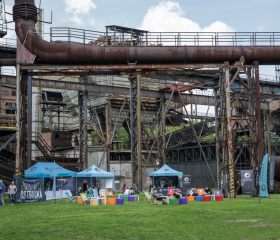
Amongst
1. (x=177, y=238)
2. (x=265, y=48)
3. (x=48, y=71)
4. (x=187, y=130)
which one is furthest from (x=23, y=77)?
(x=187, y=130)

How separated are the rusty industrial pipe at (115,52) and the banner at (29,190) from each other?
8.60 meters

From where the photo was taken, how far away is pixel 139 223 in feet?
48.3

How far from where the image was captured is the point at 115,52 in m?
31.2

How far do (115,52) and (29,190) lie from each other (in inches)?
444

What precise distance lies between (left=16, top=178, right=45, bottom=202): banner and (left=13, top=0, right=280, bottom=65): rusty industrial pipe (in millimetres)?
8595

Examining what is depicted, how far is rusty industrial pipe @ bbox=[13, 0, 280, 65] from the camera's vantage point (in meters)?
30.8

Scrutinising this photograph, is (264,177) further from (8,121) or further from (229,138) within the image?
(8,121)

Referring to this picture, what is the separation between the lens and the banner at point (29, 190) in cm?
2859

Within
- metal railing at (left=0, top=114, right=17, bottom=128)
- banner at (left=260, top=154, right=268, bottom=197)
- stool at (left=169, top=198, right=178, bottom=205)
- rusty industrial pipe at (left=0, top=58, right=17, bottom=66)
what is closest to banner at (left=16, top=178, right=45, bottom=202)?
rusty industrial pipe at (left=0, top=58, right=17, bottom=66)

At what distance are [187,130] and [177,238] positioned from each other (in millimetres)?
48827

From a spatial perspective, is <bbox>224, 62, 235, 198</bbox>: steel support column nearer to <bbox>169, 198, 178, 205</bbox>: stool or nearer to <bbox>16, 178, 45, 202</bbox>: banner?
<bbox>169, 198, 178, 205</bbox>: stool

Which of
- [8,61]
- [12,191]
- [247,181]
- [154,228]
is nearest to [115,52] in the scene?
[8,61]

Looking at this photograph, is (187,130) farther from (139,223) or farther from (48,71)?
(139,223)

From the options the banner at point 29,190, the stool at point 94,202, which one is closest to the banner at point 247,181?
the stool at point 94,202
